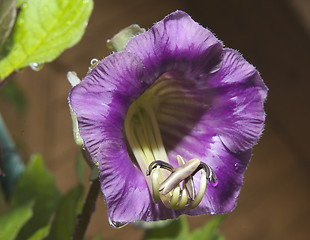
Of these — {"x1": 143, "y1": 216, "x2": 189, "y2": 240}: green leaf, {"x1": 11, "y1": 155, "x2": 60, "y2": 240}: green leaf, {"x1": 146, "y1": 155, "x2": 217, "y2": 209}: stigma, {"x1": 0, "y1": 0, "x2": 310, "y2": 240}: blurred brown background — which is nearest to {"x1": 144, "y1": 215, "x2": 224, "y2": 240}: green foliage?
{"x1": 143, "y1": 216, "x2": 189, "y2": 240}: green leaf

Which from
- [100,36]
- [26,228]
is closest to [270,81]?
[100,36]

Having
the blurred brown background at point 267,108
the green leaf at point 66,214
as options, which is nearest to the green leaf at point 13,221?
the green leaf at point 66,214

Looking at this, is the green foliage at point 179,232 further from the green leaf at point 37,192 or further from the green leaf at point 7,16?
the green leaf at point 7,16

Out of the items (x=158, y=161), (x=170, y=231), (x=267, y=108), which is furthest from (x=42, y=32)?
(x=267, y=108)

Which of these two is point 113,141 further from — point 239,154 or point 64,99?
point 64,99

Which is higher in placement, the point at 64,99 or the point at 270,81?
the point at 64,99

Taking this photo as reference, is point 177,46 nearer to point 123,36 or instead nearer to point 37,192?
point 123,36
